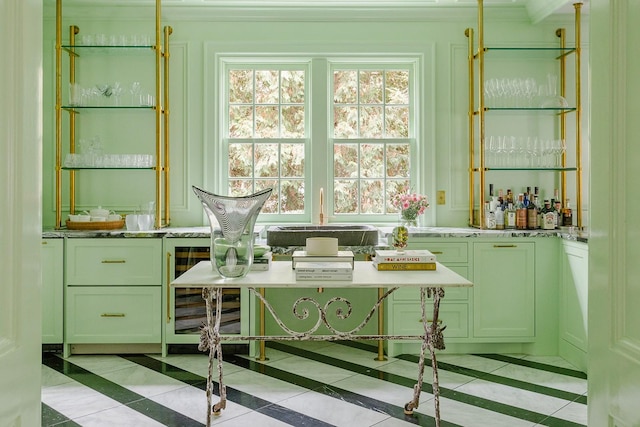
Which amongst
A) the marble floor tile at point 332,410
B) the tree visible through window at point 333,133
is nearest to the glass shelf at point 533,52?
the tree visible through window at point 333,133

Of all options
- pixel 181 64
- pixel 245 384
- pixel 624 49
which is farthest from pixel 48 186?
pixel 624 49

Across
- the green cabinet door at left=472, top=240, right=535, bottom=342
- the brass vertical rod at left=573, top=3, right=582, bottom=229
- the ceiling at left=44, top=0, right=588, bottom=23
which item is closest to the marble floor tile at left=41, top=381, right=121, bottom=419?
the green cabinet door at left=472, top=240, right=535, bottom=342

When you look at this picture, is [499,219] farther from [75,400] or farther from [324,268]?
[75,400]

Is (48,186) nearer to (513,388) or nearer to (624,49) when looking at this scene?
(513,388)

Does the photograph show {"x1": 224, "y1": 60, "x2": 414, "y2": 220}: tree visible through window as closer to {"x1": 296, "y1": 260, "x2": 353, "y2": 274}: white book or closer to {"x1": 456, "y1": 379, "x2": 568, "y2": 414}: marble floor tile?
{"x1": 456, "y1": 379, "x2": 568, "y2": 414}: marble floor tile

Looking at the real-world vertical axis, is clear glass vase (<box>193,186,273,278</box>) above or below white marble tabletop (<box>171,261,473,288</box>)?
above

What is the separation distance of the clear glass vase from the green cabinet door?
2051mm

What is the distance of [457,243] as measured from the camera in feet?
13.1

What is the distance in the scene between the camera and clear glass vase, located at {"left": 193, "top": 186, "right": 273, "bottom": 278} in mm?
2494

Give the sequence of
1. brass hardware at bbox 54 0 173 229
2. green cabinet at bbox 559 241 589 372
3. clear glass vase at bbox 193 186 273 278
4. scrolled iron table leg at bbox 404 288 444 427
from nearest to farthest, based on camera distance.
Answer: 1. clear glass vase at bbox 193 186 273 278
2. scrolled iron table leg at bbox 404 288 444 427
3. green cabinet at bbox 559 241 589 372
4. brass hardware at bbox 54 0 173 229

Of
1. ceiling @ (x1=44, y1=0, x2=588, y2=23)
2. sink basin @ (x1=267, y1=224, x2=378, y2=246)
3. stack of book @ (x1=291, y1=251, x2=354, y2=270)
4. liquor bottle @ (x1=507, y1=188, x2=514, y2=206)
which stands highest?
ceiling @ (x1=44, y1=0, x2=588, y2=23)

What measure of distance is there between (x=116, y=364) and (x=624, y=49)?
3.71 m

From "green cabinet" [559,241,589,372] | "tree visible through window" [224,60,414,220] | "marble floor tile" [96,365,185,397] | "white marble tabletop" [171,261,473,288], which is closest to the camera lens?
"white marble tabletop" [171,261,473,288]

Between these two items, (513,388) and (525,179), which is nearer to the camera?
(513,388)
